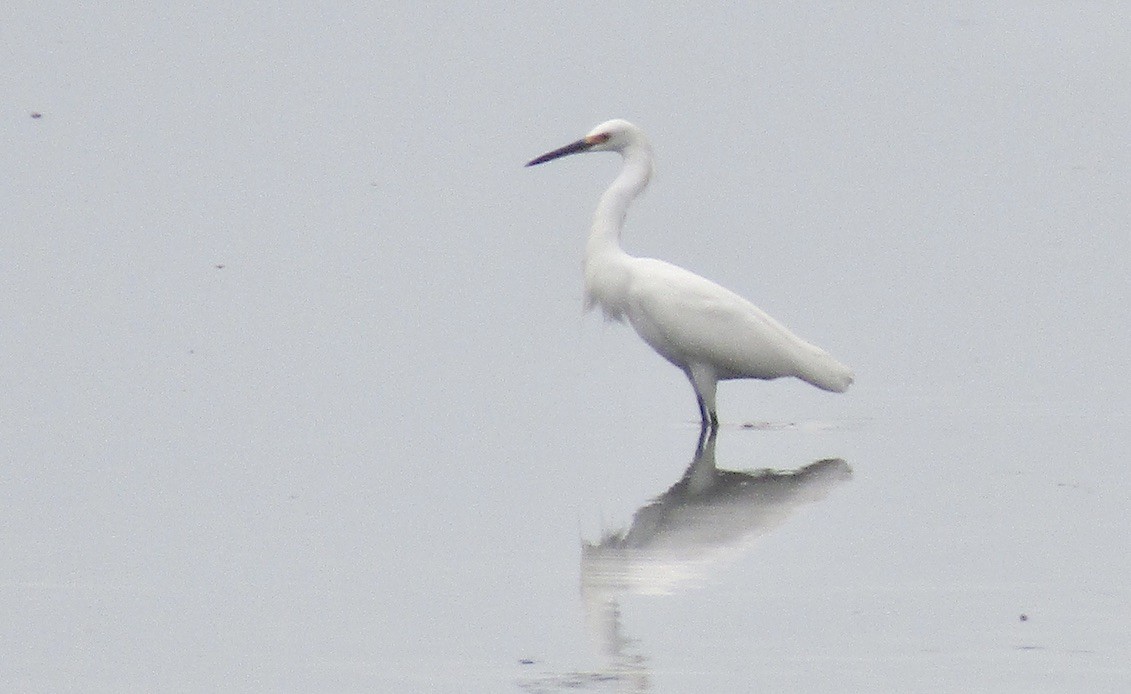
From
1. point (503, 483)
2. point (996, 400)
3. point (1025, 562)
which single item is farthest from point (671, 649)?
point (996, 400)

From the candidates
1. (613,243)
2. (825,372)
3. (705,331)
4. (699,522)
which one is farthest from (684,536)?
(613,243)

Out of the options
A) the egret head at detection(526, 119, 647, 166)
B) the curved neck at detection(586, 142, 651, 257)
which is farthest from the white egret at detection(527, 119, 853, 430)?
the egret head at detection(526, 119, 647, 166)

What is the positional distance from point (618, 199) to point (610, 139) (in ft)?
1.99

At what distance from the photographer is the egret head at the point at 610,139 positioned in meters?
12.7

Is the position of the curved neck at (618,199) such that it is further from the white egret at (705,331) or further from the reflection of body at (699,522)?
the reflection of body at (699,522)

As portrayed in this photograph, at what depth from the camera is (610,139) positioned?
12.8 meters

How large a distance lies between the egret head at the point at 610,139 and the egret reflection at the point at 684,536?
2980 millimetres

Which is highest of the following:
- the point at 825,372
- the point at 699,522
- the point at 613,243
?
the point at 699,522

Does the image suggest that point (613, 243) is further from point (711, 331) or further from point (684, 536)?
point (684, 536)

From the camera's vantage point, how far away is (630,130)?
41.7ft

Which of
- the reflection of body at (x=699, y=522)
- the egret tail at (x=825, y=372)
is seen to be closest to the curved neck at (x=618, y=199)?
the egret tail at (x=825, y=372)

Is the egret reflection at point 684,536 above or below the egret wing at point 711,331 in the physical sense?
above

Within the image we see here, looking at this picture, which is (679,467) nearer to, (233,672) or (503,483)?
(503,483)

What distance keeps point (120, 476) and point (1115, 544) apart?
3700 millimetres
